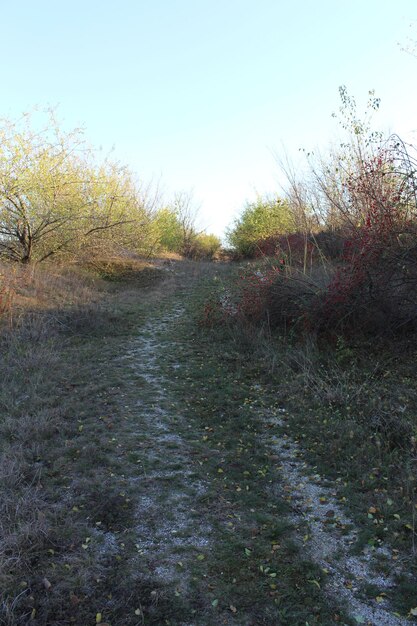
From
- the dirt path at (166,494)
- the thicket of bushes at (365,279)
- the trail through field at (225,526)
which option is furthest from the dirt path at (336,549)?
the thicket of bushes at (365,279)

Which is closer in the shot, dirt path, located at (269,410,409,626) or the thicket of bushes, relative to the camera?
dirt path, located at (269,410,409,626)

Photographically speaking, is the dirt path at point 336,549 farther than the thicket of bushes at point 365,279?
No

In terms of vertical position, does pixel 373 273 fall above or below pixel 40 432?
above

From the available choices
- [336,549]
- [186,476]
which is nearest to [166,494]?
[186,476]

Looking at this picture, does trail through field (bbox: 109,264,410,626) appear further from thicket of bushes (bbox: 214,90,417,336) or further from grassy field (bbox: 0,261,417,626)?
thicket of bushes (bbox: 214,90,417,336)

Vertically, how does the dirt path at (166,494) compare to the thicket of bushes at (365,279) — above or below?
below

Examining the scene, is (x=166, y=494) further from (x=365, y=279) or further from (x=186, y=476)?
(x=365, y=279)

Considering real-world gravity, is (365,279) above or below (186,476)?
above

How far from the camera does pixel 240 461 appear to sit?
4637mm

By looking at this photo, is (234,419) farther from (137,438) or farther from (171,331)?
(171,331)

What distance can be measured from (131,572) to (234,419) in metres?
2.74

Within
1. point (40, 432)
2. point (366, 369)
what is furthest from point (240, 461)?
point (366, 369)

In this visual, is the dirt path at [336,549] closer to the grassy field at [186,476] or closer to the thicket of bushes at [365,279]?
the grassy field at [186,476]

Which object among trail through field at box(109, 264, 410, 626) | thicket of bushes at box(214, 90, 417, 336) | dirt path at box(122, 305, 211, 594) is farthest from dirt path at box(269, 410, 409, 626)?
thicket of bushes at box(214, 90, 417, 336)
